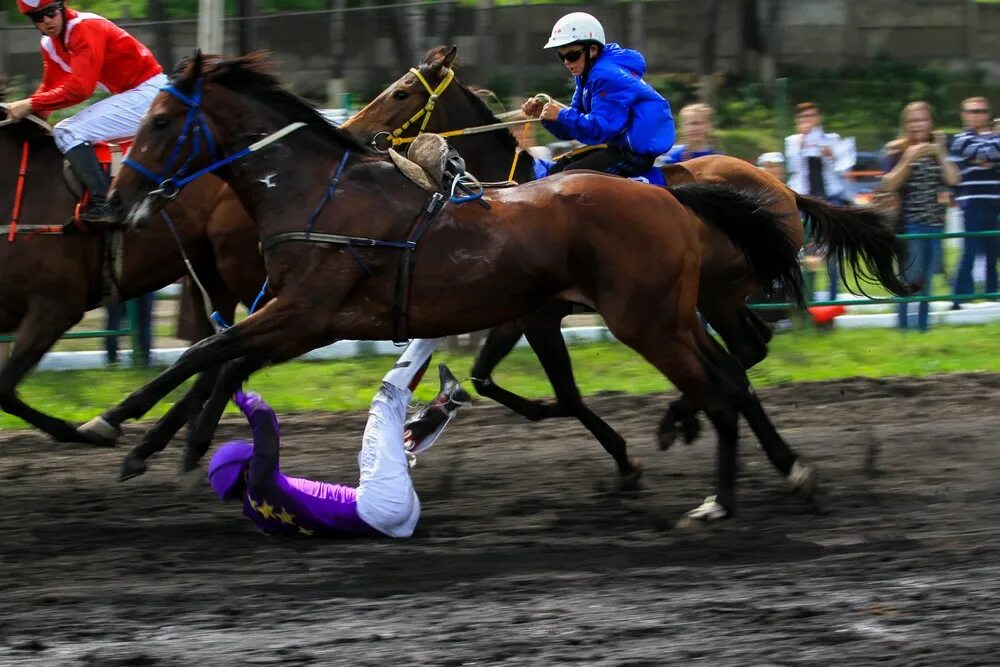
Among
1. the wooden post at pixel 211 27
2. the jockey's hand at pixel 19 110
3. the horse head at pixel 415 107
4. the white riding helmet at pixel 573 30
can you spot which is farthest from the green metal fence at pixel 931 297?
the wooden post at pixel 211 27

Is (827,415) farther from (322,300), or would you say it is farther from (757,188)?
(322,300)

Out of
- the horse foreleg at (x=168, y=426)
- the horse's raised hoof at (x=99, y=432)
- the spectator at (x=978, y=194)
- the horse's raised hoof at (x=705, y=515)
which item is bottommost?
the horse's raised hoof at (x=705, y=515)

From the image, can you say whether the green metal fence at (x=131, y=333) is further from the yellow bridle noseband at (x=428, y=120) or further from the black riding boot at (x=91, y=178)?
the yellow bridle noseband at (x=428, y=120)

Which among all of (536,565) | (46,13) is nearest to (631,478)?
(536,565)

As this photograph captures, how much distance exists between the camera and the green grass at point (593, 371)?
32.4ft

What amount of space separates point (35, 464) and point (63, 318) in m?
0.98

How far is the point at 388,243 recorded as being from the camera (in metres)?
6.27

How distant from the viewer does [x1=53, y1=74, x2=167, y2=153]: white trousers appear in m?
7.58

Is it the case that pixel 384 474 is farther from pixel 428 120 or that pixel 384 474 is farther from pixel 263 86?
pixel 428 120

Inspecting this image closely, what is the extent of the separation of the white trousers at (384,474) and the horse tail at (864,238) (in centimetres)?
295

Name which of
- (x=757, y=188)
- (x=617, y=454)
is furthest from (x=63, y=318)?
(x=757, y=188)

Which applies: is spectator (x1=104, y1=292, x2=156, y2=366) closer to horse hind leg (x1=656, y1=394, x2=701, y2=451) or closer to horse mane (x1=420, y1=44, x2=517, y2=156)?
horse mane (x1=420, y1=44, x2=517, y2=156)

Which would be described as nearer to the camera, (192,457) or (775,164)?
(192,457)

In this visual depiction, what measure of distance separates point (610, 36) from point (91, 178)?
1028 centimetres
